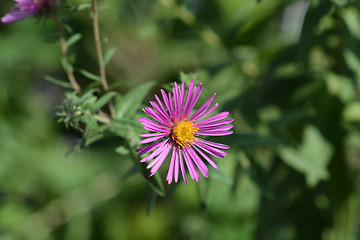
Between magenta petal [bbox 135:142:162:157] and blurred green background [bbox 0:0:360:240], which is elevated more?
blurred green background [bbox 0:0:360:240]

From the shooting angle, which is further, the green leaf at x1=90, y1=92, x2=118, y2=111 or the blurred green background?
the blurred green background

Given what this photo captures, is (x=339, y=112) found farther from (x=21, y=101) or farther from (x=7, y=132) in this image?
(x=21, y=101)

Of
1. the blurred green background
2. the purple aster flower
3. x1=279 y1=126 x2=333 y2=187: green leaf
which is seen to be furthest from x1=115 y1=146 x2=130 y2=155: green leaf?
x1=279 y1=126 x2=333 y2=187: green leaf

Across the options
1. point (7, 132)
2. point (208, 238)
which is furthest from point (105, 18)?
point (208, 238)

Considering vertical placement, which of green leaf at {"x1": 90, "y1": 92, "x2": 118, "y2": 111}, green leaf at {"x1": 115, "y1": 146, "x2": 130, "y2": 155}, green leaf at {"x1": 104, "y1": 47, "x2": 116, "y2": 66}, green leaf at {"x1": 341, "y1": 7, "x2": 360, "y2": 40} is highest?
green leaf at {"x1": 341, "y1": 7, "x2": 360, "y2": 40}

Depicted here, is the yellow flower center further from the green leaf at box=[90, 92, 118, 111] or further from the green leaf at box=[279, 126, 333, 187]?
the green leaf at box=[279, 126, 333, 187]

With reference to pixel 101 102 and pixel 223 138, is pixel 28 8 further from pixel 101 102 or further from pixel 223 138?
pixel 223 138

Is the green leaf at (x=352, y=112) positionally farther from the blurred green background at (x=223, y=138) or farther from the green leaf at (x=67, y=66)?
the green leaf at (x=67, y=66)

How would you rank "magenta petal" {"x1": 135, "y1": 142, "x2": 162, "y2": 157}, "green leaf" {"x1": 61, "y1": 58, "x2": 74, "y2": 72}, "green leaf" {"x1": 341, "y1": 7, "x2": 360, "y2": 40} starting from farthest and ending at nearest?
"green leaf" {"x1": 341, "y1": 7, "x2": 360, "y2": 40} → "green leaf" {"x1": 61, "y1": 58, "x2": 74, "y2": 72} → "magenta petal" {"x1": 135, "y1": 142, "x2": 162, "y2": 157}
